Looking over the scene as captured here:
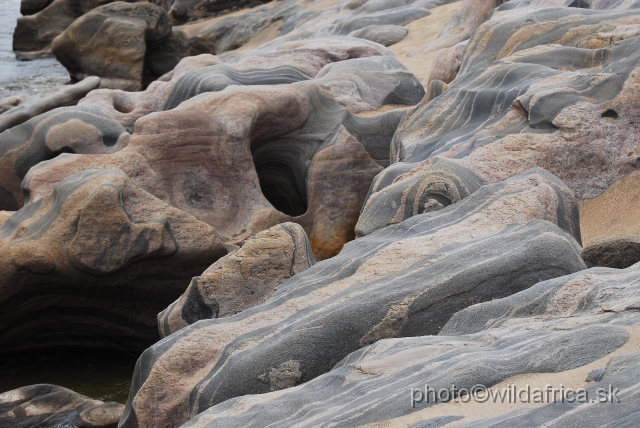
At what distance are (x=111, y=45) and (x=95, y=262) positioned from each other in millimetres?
9770

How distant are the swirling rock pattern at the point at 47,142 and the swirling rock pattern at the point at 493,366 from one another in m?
4.72

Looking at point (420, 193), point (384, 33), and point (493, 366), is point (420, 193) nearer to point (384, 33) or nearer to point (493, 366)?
point (493, 366)

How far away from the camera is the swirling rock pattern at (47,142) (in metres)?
6.86

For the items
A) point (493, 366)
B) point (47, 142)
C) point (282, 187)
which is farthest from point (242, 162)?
point (493, 366)

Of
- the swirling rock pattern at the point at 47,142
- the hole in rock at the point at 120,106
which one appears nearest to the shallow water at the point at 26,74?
the hole in rock at the point at 120,106

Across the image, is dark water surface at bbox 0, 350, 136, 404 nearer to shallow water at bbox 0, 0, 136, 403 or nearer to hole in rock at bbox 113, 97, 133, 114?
shallow water at bbox 0, 0, 136, 403

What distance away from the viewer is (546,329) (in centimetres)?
245

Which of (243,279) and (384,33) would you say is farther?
(384,33)

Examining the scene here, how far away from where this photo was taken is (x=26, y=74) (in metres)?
16.5

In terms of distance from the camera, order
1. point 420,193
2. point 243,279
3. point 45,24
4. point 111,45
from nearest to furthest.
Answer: point 243,279
point 420,193
point 111,45
point 45,24

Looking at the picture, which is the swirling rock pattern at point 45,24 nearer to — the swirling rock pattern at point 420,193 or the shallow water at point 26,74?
the shallow water at point 26,74

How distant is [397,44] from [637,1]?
4.75m

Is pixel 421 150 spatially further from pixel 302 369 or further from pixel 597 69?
pixel 302 369

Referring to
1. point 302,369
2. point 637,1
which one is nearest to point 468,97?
point 637,1
